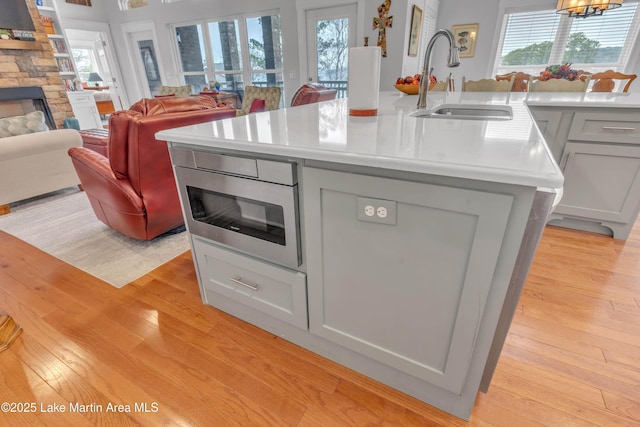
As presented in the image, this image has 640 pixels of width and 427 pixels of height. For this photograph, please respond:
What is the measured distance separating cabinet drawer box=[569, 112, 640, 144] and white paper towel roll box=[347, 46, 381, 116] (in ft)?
4.76

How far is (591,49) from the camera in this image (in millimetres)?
4766

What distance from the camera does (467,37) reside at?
535cm

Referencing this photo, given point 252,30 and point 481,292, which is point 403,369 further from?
point 252,30

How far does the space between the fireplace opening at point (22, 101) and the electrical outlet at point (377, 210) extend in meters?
5.89

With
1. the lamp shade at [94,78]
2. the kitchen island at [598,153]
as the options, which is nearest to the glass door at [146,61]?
the lamp shade at [94,78]

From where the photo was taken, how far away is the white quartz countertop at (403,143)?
0.66m

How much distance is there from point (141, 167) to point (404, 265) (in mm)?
1601

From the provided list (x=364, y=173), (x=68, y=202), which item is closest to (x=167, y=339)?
(x=364, y=173)

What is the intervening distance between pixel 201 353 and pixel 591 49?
6.72m

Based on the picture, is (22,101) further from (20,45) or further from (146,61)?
(146,61)

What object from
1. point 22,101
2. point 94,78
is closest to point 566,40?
point 22,101

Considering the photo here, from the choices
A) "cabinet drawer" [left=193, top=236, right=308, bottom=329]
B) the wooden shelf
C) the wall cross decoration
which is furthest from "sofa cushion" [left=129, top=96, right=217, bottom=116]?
the wooden shelf

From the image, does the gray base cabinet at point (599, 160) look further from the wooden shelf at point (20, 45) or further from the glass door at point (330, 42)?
the wooden shelf at point (20, 45)

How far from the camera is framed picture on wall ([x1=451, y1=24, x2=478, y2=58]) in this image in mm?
5289
